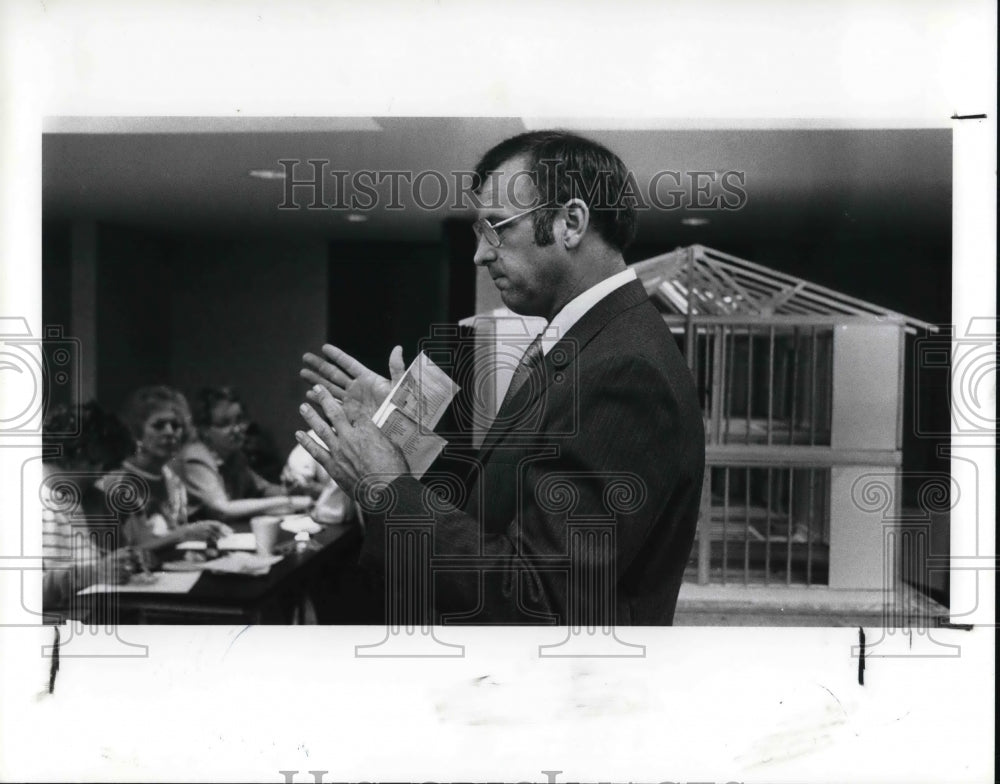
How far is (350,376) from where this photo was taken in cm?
272

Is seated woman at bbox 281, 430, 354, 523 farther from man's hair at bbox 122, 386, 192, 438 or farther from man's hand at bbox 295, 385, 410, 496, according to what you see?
man's hair at bbox 122, 386, 192, 438

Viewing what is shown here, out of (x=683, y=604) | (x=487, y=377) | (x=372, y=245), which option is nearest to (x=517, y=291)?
(x=487, y=377)

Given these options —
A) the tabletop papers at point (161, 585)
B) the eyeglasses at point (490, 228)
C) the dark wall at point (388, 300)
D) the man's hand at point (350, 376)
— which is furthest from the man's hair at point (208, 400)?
the eyeglasses at point (490, 228)

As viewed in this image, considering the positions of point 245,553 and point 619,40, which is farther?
point 245,553

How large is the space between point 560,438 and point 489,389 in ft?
0.91

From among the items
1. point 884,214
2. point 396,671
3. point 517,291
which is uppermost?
point 884,214

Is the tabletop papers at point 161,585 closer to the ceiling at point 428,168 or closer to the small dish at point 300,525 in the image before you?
the small dish at point 300,525

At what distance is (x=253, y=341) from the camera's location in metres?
2.71

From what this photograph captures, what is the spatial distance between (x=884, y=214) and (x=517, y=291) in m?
1.13

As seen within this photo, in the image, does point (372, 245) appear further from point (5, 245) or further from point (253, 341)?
point (5, 245)

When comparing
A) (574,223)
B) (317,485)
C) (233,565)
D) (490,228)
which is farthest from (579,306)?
(233,565)

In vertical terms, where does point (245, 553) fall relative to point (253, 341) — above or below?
below

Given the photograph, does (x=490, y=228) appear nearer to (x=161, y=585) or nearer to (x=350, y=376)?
(x=350, y=376)

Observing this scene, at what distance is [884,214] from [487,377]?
4.22ft
